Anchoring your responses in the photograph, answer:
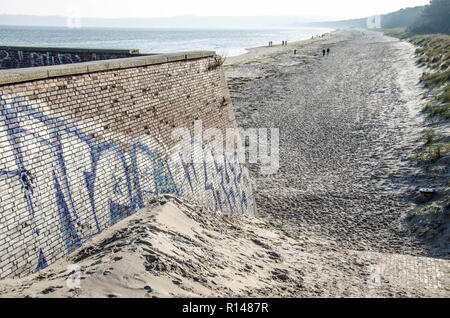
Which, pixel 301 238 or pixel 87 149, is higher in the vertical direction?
pixel 87 149

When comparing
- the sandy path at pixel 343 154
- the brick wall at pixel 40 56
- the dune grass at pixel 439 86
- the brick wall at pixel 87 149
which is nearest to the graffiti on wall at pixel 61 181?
the brick wall at pixel 87 149

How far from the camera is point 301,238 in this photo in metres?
11.0

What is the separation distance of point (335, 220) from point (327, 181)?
10.9 ft

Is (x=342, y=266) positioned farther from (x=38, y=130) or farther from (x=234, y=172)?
(x=38, y=130)

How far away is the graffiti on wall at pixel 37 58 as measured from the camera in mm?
12688

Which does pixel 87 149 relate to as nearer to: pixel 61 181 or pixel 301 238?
pixel 61 181

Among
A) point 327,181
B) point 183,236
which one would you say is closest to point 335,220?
point 327,181

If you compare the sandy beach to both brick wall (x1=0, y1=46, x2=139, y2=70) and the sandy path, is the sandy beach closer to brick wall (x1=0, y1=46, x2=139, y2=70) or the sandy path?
the sandy path

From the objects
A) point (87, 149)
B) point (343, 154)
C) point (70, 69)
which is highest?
point (70, 69)

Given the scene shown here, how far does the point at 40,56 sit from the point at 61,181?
8061 millimetres

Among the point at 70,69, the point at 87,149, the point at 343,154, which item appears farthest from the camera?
the point at 343,154

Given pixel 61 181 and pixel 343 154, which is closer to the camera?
pixel 61 181

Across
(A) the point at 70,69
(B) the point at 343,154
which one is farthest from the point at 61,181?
(B) the point at 343,154

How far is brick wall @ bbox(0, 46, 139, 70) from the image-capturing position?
12.6 metres
